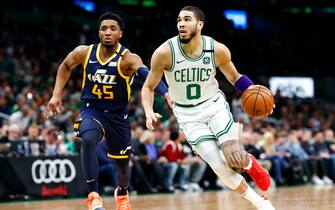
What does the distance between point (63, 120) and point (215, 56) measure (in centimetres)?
983

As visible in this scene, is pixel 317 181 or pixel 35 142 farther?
pixel 317 181

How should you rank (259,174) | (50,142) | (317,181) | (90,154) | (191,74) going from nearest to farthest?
1. (259,174)
2. (191,74)
3. (90,154)
4. (50,142)
5. (317,181)

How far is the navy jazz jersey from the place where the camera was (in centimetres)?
891

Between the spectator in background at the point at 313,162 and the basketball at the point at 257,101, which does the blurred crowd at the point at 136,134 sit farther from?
the basketball at the point at 257,101

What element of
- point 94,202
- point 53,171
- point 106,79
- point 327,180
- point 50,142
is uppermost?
point 106,79

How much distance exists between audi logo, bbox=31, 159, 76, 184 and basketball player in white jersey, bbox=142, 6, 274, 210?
20.9 feet

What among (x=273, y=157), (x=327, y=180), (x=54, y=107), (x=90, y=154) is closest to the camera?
(x=90, y=154)

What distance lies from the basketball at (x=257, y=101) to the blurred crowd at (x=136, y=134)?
5542 millimetres

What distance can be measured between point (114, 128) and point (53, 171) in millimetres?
5582

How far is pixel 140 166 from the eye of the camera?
16062 mm

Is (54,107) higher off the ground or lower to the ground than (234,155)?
higher

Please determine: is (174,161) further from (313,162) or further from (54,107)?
(54,107)

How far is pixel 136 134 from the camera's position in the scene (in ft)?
54.7

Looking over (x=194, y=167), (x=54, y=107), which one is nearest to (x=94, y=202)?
(x=54, y=107)
